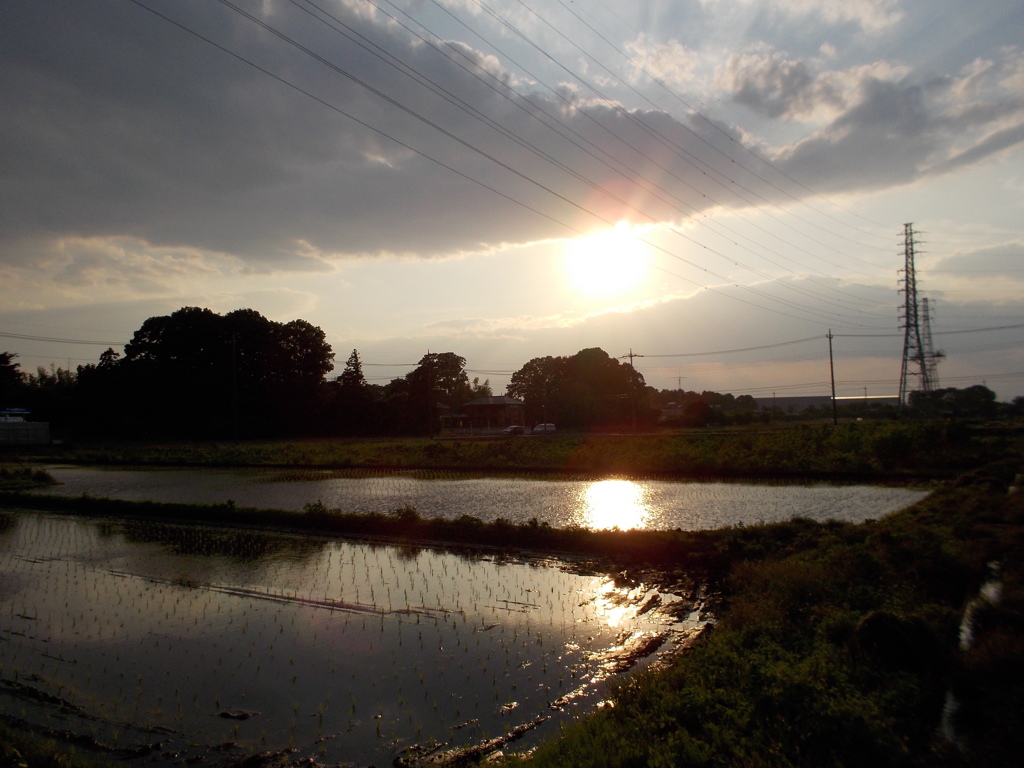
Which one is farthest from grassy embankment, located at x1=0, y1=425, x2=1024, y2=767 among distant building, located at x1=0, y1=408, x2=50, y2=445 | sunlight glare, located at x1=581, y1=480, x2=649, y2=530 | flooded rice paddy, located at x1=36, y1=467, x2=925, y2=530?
distant building, located at x1=0, y1=408, x2=50, y2=445

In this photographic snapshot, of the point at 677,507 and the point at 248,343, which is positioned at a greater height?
the point at 248,343

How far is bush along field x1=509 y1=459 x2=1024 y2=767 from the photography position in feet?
16.1

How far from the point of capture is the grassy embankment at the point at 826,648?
4.95 metres

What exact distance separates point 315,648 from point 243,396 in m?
54.8

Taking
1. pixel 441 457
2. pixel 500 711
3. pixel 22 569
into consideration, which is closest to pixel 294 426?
pixel 441 457

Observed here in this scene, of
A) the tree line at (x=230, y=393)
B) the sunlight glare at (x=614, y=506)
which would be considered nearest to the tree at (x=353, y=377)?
the tree line at (x=230, y=393)

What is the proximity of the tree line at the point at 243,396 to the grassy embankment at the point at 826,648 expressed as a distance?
47185 mm

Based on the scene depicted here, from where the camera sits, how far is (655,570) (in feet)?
39.8

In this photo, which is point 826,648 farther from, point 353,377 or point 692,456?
point 353,377

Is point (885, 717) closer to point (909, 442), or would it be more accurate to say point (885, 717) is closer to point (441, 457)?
point (909, 442)

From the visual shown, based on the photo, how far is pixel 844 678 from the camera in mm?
5836

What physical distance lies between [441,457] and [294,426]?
28.9 metres

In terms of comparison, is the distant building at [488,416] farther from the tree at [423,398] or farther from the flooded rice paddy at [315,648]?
the flooded rice paddy at [315,648]

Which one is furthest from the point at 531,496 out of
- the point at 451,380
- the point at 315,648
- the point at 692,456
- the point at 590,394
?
the point at 451,380
